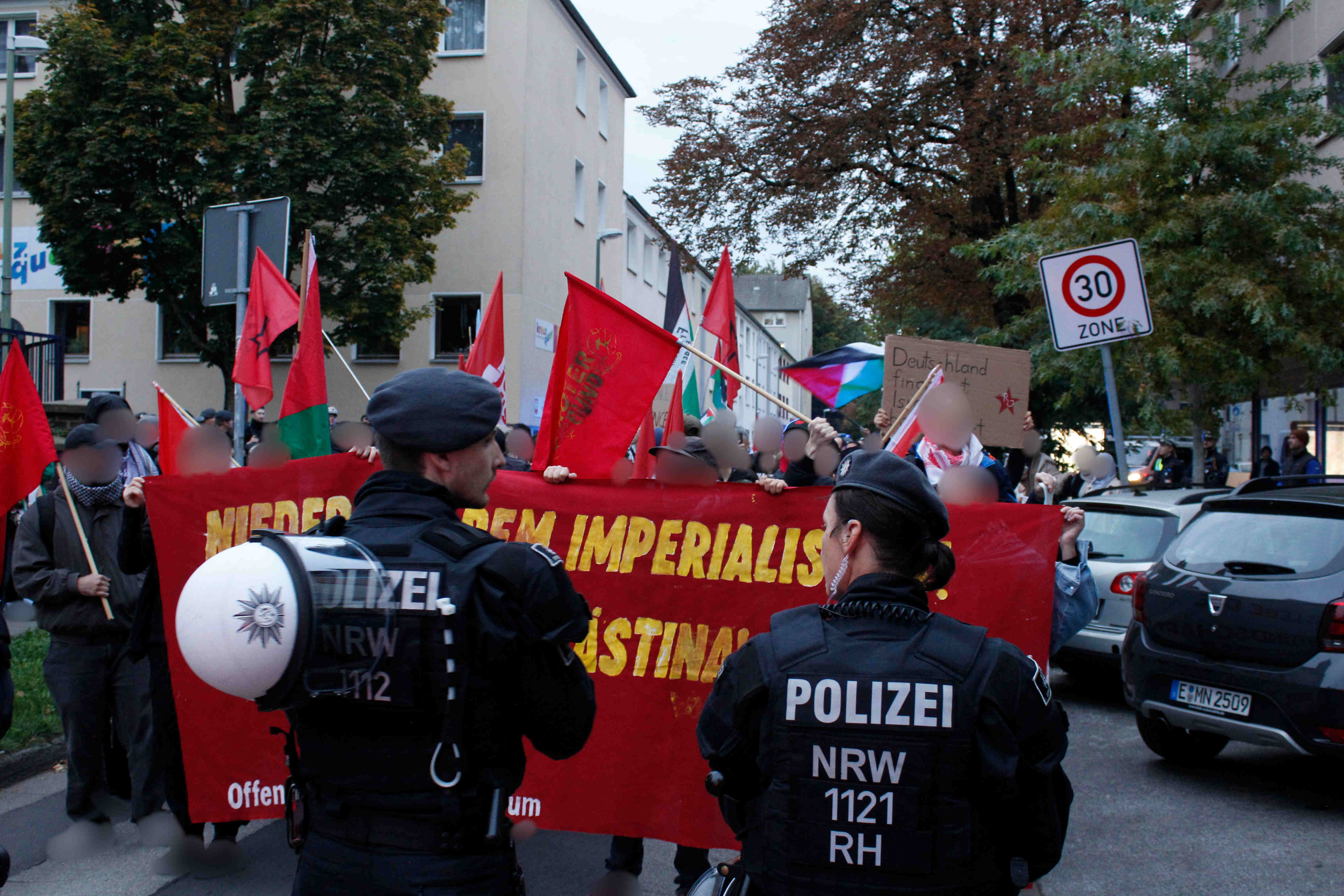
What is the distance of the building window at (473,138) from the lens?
27516 mm

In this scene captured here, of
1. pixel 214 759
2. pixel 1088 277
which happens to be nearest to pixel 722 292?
pixel 1088 277

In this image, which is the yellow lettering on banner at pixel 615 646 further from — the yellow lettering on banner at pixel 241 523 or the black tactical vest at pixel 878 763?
the black tactical vest at pixel 878 763

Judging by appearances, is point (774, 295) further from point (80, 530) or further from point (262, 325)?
point (80, 530)

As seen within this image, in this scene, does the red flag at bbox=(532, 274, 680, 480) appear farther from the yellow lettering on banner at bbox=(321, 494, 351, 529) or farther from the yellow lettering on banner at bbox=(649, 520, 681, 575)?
the yellow lettering on banner at bbox=(321, 494, 351, 529)

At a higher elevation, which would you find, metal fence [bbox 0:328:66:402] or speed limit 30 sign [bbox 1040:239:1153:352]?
speed limit 30 sign [bbox 1040:239:1153:352]

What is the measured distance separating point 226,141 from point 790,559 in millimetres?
21043

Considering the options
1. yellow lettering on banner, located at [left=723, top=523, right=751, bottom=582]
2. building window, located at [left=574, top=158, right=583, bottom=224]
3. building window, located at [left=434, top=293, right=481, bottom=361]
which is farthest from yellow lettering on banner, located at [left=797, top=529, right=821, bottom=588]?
building window, located at [left=574, top=158, right=583, bottom=224]

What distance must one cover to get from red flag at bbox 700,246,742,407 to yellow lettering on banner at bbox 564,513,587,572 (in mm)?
5327

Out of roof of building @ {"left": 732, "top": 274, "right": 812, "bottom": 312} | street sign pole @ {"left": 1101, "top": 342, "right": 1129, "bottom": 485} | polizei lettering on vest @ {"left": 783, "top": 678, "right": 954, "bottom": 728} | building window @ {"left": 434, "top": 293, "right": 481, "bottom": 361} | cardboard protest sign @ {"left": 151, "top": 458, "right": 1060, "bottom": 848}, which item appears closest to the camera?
polizei lettering on vest @ {"left": 783, "top": 678, "right": 954, "bottom": 728}

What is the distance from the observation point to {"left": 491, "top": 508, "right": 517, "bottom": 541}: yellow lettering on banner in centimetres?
455

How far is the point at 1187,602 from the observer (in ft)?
Result: 19.8

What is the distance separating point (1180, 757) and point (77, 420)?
13.3 meters

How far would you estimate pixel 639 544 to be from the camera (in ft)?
14.5

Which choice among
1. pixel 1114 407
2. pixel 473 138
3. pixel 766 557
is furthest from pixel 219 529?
pixel 473 138
